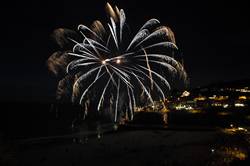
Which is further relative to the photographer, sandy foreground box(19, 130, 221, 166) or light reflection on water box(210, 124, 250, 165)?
sandy foreground box(19, 130, 221, 166)

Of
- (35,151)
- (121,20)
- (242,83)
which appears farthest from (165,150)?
(242,83)

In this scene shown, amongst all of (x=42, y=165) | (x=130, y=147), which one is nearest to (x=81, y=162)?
(x=42, y=165)

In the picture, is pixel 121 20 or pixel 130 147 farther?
pixel 121 20

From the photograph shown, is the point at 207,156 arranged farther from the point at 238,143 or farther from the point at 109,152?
the point at 109,152

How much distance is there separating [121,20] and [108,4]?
10.8 feet

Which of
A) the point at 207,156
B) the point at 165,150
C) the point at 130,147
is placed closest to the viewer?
the point at 207,156

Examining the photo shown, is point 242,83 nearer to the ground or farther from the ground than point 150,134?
farther from the ground

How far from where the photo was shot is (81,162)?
27422mm

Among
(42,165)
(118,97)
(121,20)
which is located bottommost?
(42,165)

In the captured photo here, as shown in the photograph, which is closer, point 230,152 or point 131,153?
point 230,152

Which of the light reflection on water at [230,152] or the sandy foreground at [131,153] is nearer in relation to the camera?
the light reflection on water at [230,152]

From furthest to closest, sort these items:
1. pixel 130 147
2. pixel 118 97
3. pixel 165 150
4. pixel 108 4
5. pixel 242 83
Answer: pixel 242 83 < pixel 118 97 < pixel 108 4 < pixel 130 147 < pixel 165 150

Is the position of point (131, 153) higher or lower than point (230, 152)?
lower

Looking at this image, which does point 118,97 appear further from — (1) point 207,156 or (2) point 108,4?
(1) point 207,156
